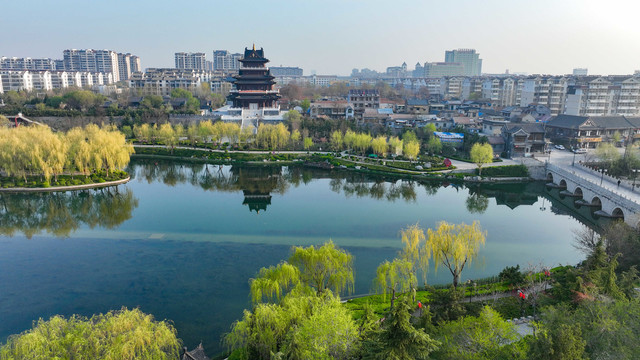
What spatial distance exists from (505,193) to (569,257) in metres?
10.4

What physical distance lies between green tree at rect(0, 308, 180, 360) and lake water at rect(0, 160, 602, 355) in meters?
2.88

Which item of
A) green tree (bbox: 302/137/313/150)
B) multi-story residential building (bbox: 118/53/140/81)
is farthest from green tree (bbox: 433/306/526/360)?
multi-story residential building (bbox: 118/53/140/81)

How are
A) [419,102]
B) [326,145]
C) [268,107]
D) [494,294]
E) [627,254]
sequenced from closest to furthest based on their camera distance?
[494,294] → [627,254] → [326,145] → [268,107] → [419,102]

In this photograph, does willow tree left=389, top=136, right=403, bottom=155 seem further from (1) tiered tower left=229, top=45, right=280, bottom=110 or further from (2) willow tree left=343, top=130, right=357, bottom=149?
(1) tiered tower left=229, top=45, right=280, bottom=110

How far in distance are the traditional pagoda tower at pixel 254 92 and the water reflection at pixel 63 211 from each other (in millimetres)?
21655

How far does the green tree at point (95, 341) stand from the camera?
748 centimetres

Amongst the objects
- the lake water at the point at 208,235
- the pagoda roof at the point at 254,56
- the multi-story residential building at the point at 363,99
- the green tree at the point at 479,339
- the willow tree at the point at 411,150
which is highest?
the pagoda roof at the point at 254,56

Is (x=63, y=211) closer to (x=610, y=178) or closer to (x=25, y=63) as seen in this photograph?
(x=610, y=178)

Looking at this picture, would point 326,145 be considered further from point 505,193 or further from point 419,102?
point 419,102

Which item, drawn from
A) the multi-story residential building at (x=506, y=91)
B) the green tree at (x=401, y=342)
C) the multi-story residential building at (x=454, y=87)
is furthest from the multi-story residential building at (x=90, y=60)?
the green tree at (x=401, y=342)

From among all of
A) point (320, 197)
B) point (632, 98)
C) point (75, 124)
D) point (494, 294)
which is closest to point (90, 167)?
point (320, 197)

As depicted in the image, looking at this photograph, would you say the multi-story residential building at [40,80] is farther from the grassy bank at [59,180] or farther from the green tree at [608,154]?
the green tree at [608,154]

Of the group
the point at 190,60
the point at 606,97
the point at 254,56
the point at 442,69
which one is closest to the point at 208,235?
the point at 254,56

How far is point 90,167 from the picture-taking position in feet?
87.2
